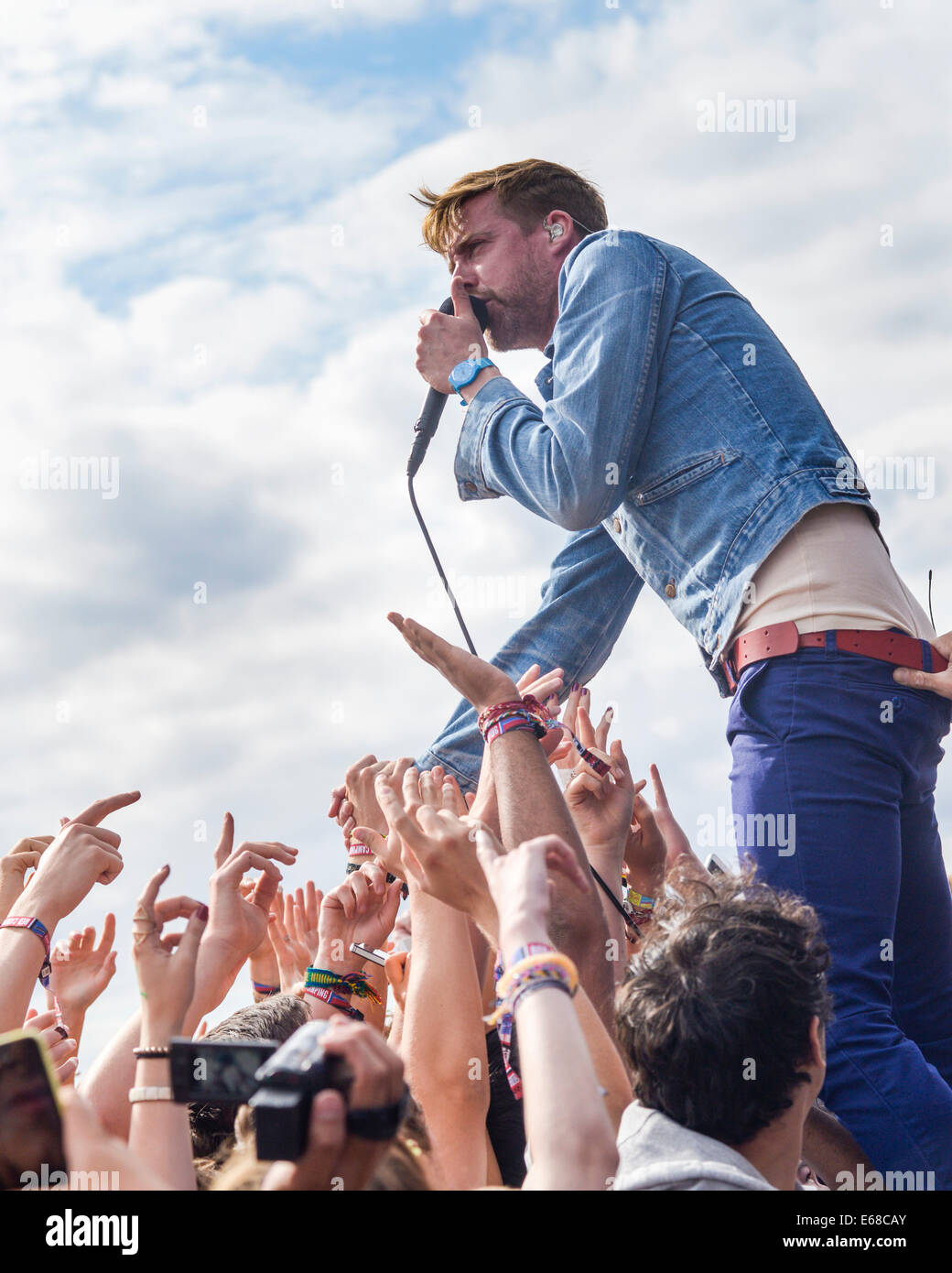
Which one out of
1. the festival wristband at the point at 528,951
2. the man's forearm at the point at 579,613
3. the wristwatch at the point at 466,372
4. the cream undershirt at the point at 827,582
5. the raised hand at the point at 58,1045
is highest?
the wristwatch at the point at 466,372

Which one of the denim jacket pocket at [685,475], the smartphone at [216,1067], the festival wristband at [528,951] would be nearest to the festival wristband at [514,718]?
the denim jacket pocket at [685,475]

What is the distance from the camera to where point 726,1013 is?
1.63 meters

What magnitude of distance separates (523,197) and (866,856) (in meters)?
1.74

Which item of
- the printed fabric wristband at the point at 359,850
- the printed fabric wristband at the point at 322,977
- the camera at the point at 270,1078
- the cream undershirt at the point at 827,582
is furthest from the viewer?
the printed fabric wristband at the point at 359,850

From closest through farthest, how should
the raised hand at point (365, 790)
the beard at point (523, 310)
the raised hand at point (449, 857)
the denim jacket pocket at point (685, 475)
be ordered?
1. the raised hand at point (449, 857)
2. the denim jacket pocket at point (685, 475)
3. the beard at point (523, 310)
4. the raised hand at point (365, 790)

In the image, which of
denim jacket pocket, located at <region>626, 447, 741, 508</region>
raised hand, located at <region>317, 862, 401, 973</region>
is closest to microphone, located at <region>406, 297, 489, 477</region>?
denim jacket pocket, located at <region>626, 447, 741, 508</region>

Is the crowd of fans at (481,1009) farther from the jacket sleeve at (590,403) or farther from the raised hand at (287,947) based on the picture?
the raised hand at (287,947)

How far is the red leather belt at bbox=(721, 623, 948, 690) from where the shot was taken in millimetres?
2078

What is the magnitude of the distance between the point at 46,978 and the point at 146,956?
1.08 m

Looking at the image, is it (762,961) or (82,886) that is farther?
(82,886)

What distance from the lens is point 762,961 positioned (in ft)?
5.44

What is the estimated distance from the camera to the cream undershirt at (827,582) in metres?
2.10
